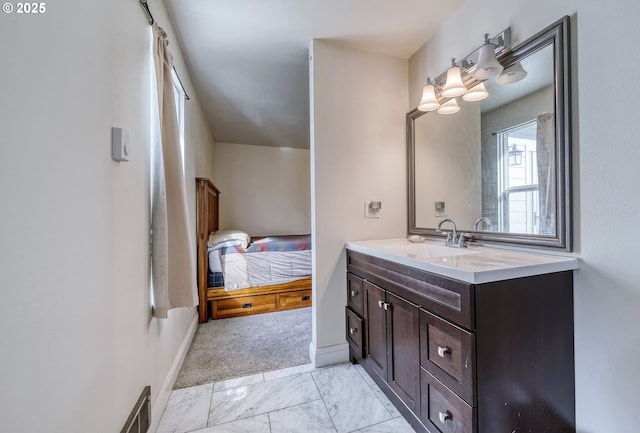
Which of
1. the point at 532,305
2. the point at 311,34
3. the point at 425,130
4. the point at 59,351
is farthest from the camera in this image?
the point at 425,130

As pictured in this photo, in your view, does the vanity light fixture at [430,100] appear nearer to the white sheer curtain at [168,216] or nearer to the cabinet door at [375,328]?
the cabinet door at [375,328]

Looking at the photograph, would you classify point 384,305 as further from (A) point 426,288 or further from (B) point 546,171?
(B) point 546,171

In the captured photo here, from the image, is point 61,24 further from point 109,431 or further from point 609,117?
point 609,117

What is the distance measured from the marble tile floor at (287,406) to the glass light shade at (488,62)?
6.27ft

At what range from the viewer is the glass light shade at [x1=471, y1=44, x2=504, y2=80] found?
4.43 ft

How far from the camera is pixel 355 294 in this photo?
1832 millimetres

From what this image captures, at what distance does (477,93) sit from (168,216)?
1.93 m

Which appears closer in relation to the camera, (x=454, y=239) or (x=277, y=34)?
(x=454, y=239)

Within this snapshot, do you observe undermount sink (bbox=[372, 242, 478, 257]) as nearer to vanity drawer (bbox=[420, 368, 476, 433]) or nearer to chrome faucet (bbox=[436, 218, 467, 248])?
chrome faucet (bbox=[436, 218, 467, 248])

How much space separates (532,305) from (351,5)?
6.06 ft

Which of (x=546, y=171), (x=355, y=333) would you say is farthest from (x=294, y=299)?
(x=546, y=171)

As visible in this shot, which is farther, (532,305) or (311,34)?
(311,34)

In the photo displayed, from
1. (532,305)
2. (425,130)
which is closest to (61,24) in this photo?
(532,305)

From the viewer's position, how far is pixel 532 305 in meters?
1.02
